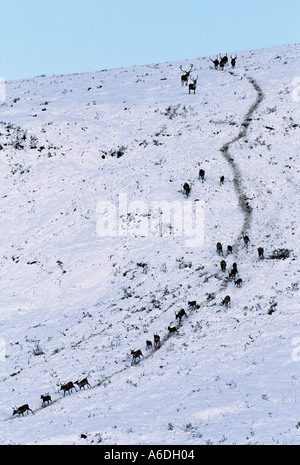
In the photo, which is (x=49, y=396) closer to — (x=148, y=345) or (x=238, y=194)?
(x=148, y=345)

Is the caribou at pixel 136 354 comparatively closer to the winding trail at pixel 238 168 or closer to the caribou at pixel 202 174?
the winding trail at pixel 238 168

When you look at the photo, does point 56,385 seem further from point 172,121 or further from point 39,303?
point 172,121

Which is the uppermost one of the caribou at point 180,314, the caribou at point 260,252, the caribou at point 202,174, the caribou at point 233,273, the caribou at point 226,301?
the caribou at point 202,174

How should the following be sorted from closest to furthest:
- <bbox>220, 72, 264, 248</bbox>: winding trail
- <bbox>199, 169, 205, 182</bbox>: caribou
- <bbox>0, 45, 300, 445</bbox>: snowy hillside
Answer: <bbox>0, 45, 300, 445</bbox>: snowy hillside, <bbox>220, 72, 264, 248</bbox>: winding trail, <bbox>199, 169, 205, 182</bbox>: caribou

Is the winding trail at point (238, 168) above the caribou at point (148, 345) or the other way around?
above

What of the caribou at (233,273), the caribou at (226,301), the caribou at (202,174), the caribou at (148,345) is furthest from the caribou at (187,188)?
the caribou at (148,345)

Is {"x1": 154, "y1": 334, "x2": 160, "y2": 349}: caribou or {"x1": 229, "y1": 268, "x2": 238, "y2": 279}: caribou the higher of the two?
{"x1": 229, "y1": 268, "x2": 238, "y2": 279}: caribou

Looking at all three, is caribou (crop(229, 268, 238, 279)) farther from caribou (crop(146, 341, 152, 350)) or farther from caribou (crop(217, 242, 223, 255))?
caribou (crop(146, 341, 152, 350))

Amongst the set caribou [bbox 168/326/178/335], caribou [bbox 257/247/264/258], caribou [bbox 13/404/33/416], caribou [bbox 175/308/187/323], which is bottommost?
caribou [bbox 13/404/33/416]

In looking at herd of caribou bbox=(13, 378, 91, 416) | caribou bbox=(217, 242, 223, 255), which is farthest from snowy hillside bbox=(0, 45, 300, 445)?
caribou bbox=(217, 242, 223, 255)
